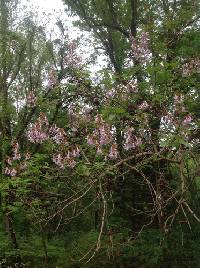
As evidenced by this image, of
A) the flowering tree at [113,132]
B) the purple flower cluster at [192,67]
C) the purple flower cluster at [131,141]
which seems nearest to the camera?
the flowering tree at [113,132]

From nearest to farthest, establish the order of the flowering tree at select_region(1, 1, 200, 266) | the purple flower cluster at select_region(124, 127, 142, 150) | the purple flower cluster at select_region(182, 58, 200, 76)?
the flowering tree at select_region(1, 1, 200, 266), the purple flower cluster at select_region(124, 127, 142, 150), the purple flower cluster at select_region(182, 58, 200, 76)

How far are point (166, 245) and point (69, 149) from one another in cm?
750

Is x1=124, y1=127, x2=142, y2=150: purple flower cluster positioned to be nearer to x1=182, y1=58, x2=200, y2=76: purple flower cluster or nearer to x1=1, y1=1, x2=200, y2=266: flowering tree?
x1=1, y1=1, x2=200, y2=266: flowering tree

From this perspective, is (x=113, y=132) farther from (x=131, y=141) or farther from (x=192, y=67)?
(x=192, y=67)

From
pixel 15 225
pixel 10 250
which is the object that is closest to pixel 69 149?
pixel 10 250

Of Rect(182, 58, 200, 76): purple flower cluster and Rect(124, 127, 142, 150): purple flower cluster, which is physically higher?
Rect(182, 58, 200, 76): purple flower cluster

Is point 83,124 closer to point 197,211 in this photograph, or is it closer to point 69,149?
point 69,149

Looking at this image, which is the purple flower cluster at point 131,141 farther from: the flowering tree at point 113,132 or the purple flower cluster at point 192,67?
the purple flower cluster at point 192,67

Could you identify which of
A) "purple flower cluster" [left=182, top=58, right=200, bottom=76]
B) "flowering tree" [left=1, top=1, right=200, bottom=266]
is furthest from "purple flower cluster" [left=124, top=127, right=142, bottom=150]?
"purple flower cluster" [left=182, top=58, right=200, bottom=76]

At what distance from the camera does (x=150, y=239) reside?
531 inches

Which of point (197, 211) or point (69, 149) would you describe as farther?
point (197, 211)

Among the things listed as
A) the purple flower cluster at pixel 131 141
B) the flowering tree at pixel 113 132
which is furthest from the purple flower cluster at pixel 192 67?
the purple flower cluster at pixel 131 141

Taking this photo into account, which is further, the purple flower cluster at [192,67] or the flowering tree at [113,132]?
the purple flower cluster at [192,67]

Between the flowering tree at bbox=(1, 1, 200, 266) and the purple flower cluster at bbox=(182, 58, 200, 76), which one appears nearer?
the flowering tree at bbox=(1, 1, 200, 266)
